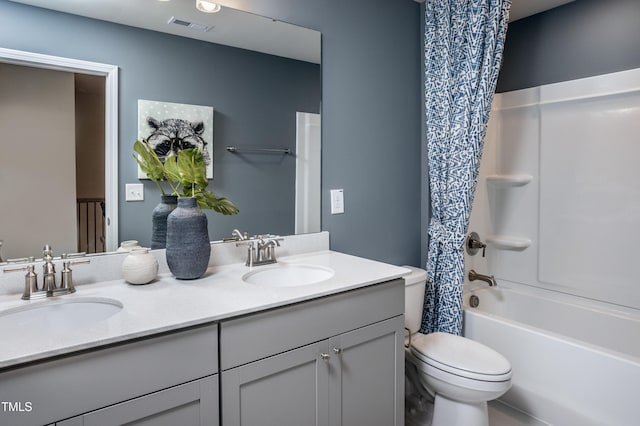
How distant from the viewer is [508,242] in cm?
268

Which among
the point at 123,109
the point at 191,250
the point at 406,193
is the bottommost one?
the point at 191,250

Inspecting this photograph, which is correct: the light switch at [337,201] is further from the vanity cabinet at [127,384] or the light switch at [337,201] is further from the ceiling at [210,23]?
the vanity cabinet at [127,384]

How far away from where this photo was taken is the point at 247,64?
5.76 feet

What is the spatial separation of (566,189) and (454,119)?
3.20ft

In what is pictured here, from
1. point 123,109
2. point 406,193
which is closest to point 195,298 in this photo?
point 123,109

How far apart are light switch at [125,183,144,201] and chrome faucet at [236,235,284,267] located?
45cm

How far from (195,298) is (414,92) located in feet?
6.14

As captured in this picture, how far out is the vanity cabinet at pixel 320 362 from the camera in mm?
1116

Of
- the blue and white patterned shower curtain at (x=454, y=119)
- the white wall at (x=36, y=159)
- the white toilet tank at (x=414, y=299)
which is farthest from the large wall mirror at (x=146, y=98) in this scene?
the blue and white patterned shower curtain at (x=454, y=119)

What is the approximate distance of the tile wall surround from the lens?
48.3 inches

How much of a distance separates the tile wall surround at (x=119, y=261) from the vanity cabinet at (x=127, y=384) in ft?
1.62

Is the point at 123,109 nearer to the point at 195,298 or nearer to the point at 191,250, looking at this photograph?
the point at 191,250

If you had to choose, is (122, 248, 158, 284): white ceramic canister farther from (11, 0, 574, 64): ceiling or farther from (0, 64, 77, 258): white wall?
(11, 0, 574, 64): ceiling

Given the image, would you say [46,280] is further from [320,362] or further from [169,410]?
[320,362]
